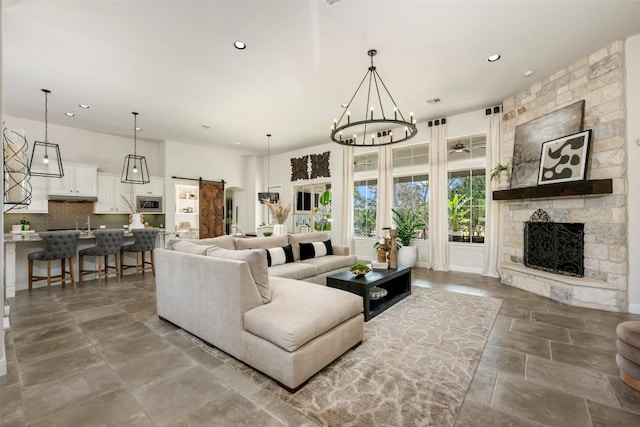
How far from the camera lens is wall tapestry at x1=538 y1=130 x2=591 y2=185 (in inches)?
155

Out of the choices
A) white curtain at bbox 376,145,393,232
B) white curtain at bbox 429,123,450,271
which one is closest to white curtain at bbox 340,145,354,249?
white curtain at bbox 376,145,393,232

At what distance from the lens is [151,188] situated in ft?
Result: 24.7

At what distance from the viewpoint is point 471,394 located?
200 centimetres

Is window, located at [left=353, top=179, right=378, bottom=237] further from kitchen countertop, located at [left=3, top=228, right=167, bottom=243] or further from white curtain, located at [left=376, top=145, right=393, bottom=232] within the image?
kitchen countertop, located at [left=3, top=228, right=167, bottom=243]

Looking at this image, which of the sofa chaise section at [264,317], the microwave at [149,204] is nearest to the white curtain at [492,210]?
the sofa chaise section at [264,317]

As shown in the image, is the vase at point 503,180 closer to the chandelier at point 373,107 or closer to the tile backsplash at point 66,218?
the chandelier at point 373,107

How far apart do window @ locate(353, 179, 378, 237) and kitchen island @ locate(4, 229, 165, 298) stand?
5.38 m

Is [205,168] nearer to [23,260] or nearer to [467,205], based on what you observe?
[23,260]

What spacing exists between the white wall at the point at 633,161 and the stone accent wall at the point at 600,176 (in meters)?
0.05

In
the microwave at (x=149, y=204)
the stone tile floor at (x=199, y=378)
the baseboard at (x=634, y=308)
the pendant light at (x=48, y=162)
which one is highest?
the pendant light at (x=48, y=162)

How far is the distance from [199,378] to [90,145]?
7.45 m

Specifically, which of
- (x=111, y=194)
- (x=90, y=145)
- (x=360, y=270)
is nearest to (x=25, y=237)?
(x=111, y=194)

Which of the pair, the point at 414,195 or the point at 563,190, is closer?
the point at 563,190

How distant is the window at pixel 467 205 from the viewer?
602 centimetres
